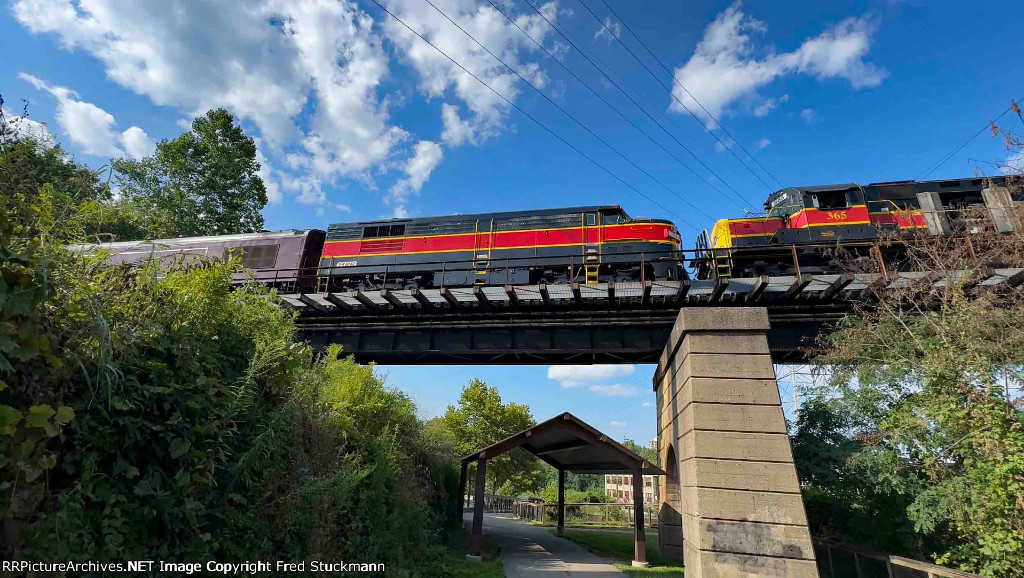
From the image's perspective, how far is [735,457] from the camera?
9023mm

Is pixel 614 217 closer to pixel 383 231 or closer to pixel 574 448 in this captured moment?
pixel 574 448

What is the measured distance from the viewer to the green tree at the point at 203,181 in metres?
27.6

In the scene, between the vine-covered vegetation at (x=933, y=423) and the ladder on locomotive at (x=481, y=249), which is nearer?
the vine-covered vegetation at (x=933, y=423)

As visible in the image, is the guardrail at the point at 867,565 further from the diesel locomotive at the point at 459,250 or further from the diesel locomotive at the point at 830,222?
the diesel locomotive at the point at 459,250

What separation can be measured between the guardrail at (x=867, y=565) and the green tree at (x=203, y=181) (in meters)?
33.5

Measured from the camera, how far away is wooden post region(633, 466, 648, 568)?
1270 cm

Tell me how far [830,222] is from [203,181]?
34391mm

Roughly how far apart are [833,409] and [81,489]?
13.7 m

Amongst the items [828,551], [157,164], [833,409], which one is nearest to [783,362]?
[833,409]

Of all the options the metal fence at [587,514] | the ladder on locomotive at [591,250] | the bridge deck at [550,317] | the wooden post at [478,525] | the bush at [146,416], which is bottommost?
the metal fence at [587,514]

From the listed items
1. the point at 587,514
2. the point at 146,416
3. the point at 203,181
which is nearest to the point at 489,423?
the point at 587,514

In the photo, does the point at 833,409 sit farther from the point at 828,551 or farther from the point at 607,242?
the point at 607,242

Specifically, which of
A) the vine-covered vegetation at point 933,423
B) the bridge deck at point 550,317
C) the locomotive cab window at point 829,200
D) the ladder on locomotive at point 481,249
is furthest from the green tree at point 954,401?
the ladder on locomotive at point 481,249

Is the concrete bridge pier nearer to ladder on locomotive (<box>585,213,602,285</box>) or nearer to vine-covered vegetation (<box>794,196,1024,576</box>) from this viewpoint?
vine-covered vegetation (<box>794,196,1024,576</box>)
